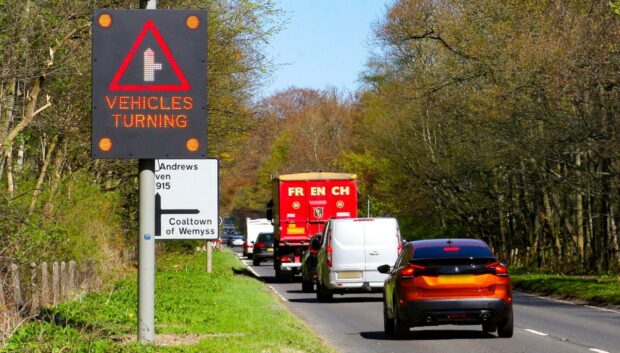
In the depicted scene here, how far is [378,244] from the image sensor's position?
1205 inches

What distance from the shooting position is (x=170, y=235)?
49.5 ft

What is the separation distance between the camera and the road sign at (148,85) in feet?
43.2

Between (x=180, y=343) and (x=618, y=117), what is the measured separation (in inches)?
787

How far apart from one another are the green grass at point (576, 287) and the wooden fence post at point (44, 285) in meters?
12.7

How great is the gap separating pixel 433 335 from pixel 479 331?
41.3 inches

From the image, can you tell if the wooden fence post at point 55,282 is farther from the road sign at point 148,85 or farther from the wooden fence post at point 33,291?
the road sign at point 148,85

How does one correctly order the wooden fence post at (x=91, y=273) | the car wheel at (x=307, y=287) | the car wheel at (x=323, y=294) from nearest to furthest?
the wooden fence post at (x=91, y=273) < the car wheel at (x=323, y=294) < the car wheel at (x=307, y=287)

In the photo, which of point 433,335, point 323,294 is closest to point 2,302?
point 433,335

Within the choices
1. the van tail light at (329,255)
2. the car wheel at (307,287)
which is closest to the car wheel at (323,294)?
the van tail light at (329,255)

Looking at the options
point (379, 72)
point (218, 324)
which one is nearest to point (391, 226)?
point (218, 324)

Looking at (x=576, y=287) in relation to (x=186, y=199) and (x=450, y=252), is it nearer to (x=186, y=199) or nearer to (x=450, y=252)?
→ (x=450, y=252)

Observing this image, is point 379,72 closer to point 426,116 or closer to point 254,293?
point 426,116

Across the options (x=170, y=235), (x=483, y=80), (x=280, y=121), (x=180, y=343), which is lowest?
(x=180, y=343)

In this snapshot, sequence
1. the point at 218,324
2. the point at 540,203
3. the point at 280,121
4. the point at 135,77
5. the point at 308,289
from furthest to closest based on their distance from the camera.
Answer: the point at 280,121 < the point at 540,203 < the point at 308,289 < the point at 218,324 < the point at 135,77
